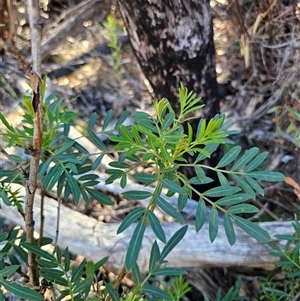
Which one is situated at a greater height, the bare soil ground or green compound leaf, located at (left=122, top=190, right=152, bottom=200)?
green compound leaf, located at (left=122, top=190, right=152, bottom=200)

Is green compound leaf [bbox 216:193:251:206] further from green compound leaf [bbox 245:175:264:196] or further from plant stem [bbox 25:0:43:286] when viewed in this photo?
plant stem [bbox 25:0:43:286]

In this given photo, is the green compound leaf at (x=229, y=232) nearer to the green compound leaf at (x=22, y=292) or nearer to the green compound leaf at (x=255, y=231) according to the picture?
the green compound leaf at (x=255, y=231)

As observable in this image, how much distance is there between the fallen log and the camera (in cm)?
157

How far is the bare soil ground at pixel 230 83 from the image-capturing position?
76.5 inches

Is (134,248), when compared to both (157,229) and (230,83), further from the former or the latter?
(230,83)

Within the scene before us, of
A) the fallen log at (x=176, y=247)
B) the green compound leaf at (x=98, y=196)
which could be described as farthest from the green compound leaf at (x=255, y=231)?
the fallen log at (x=176, y=247)

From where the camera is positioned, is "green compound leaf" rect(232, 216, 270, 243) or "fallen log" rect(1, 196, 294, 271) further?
"fallen log" rect(1, 196, 294, 271)

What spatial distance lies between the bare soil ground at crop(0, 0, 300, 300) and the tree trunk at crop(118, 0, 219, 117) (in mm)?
509

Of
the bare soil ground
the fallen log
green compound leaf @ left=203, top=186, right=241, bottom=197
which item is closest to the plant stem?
green compound leaf @ left=203, top=186, right=241, bottom=197

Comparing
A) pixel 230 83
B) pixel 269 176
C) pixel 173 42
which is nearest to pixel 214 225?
pixel 269 176

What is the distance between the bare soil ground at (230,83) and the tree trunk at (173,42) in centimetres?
51

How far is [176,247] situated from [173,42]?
0.69 meters

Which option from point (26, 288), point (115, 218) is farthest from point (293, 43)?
point (26, 288)

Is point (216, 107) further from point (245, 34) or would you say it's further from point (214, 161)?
point (245, 34)
